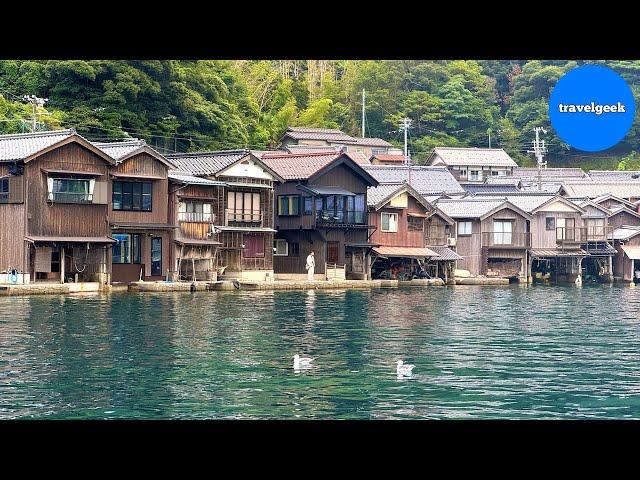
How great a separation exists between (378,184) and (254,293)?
926 cm

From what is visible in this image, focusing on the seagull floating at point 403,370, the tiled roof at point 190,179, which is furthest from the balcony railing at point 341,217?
the seagull floating at point 403,370

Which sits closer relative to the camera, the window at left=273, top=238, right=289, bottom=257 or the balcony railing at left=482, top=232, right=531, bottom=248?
the window at left=273, top=238, right=289, bottom=257

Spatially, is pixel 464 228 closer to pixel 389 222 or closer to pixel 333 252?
pixel 389 222

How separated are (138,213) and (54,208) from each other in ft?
9.07

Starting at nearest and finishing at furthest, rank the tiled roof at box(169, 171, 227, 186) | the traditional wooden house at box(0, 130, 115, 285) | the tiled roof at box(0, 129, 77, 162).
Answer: the tiled roof at box(0, 129, 77, 162) → the traditional wooden house at box(0, 130, 115, 285) → the tiled roof at box(169, 171, 227, 186)

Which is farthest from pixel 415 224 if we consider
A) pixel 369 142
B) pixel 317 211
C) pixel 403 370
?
pixel 403 370

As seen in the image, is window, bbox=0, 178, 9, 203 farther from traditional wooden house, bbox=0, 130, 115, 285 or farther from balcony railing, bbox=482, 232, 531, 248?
balcony railing, bbox=482, 232, 531, 248

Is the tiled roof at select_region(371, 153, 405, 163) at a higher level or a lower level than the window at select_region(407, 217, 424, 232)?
higher

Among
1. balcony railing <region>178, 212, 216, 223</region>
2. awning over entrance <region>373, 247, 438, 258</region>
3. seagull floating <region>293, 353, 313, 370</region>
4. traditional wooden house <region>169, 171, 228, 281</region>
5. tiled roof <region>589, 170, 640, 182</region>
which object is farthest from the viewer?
→ tiled roof <region>589, 170, 640, 182</region>

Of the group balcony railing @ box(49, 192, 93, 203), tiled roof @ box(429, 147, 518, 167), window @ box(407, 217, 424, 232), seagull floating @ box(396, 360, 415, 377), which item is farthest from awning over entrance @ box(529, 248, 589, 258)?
seagull floating @ box(396, 360, 415, 377)

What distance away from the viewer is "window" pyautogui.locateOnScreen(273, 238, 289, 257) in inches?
1299

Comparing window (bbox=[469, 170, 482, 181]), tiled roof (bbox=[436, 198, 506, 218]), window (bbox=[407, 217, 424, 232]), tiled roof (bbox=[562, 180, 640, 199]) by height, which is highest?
window (bbox=[469, 170, 482, 181])

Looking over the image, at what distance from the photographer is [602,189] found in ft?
141

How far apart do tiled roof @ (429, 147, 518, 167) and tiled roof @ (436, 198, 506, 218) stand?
19.1ft
